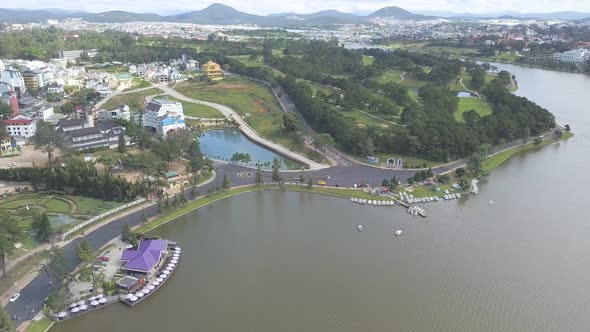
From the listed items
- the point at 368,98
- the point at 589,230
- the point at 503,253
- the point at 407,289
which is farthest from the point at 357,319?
the point at 368,98

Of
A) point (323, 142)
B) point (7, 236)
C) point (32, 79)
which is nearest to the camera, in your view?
point (7, 236)

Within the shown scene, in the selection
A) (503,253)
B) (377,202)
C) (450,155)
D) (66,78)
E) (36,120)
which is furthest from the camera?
(66,78)

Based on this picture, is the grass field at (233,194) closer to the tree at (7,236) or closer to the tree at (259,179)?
the tree at (259,179)

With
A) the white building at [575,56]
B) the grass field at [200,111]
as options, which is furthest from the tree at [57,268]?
the white building at [575,56]

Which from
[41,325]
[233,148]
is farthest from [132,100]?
[41,325]

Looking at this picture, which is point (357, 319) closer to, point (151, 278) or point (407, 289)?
point (407, 289)

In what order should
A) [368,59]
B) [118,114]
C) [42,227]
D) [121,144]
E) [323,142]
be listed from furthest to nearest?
[368,59] < [118,114] < [121,144] < [323,142] < [42,227]

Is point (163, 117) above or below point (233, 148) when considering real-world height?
above

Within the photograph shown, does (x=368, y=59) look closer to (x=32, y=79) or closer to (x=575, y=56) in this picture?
(x=575, y=56)
